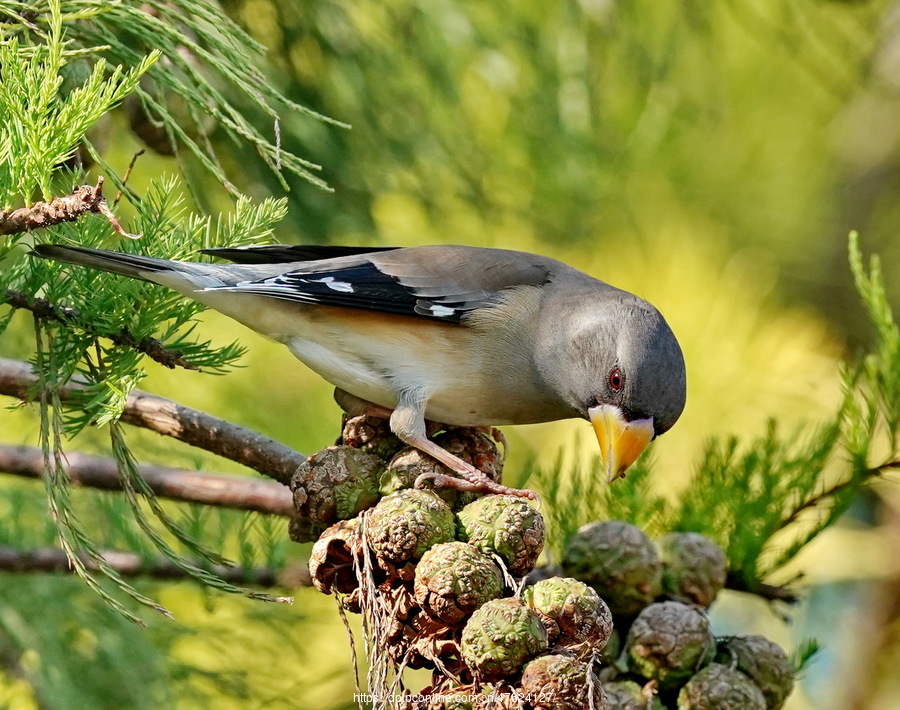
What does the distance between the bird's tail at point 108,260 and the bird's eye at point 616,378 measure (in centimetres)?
129

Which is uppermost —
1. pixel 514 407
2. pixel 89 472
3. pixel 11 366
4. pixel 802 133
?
pixel 802 133

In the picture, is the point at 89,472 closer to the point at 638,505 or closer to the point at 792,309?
the point at 638,505

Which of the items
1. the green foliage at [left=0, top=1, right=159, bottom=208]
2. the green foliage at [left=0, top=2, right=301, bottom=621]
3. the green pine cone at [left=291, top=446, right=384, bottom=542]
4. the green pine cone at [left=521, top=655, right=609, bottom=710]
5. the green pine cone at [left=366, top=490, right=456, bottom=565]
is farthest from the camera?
the green pine cone at [left=291, top=446, right=384, bottom=542]

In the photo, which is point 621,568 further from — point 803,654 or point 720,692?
point 803,654

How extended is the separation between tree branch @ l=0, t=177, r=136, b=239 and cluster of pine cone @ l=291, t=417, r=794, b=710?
744 mm

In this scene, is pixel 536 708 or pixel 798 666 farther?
pixel 798 666

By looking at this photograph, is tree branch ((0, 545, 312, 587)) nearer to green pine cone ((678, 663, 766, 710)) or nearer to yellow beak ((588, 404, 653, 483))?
yellow beak ((588, 404, 653, 483))

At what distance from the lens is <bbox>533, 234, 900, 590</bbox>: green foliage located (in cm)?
263

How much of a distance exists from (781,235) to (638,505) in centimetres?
314

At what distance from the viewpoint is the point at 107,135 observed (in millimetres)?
2957

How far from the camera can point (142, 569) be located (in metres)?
3.14

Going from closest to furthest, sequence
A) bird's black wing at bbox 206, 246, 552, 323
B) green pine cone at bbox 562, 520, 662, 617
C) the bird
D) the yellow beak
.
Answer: green pine cone at bbox 562, 520, 662, 617, the yellow beak, the bird, bird's black wing at bbox 206, 246, 552, 323

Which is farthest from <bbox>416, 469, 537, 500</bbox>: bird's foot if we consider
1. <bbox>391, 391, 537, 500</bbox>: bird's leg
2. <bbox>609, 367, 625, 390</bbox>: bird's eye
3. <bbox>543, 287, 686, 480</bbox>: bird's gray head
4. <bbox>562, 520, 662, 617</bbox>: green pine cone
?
<bbox>609, 367, 625, 390</bbox>: bird's eye

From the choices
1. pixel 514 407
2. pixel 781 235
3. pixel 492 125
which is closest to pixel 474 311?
pixel 514 407
